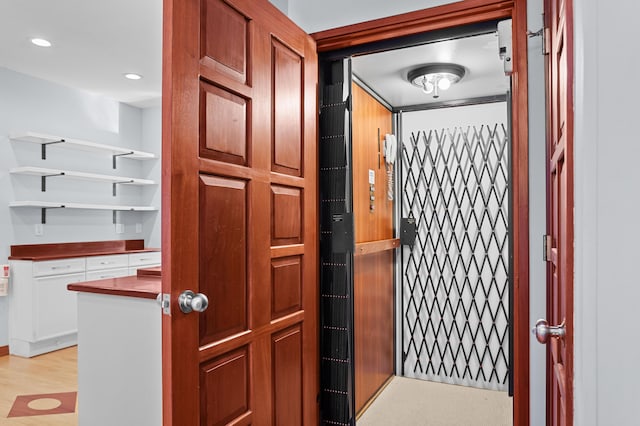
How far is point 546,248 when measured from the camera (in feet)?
5.02

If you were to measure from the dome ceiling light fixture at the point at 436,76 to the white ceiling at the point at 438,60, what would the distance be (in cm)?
4

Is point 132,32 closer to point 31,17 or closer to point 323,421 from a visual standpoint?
point 31,17

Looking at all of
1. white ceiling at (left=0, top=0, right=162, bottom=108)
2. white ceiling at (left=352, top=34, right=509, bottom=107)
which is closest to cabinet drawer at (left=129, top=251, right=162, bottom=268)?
white ceiling at (left=0, top=0, right=162, bottom=108)

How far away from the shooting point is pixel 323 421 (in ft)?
6.86

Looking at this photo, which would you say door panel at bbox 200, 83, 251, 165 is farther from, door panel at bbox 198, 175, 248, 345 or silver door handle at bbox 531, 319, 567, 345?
silver door handle at bbox 531, 319, 567, 345

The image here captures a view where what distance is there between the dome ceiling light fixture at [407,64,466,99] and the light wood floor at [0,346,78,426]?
9.63ft

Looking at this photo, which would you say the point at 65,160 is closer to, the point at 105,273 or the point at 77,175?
the point at 77,175

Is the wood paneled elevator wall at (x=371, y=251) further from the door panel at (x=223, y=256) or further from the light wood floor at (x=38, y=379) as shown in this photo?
the light wood floor at (x=38, y=379)

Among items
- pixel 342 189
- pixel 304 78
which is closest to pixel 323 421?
pixel 342 189

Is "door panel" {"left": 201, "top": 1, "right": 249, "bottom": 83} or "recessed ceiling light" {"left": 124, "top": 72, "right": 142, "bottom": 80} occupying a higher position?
"recessed ceiling light" {"left": 124, "top": 72, "right": 142, "bottom": 80}

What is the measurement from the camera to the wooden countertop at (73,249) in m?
4.12

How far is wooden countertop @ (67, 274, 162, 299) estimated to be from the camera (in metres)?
1.77

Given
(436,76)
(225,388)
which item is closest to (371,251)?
(436,76)

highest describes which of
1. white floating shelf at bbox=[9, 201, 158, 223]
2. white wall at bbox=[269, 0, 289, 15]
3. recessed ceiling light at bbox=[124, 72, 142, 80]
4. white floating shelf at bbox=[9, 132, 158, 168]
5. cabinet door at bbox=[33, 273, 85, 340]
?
Result: recessed ceiling light at bbox=[124, 72, 142, 80]
